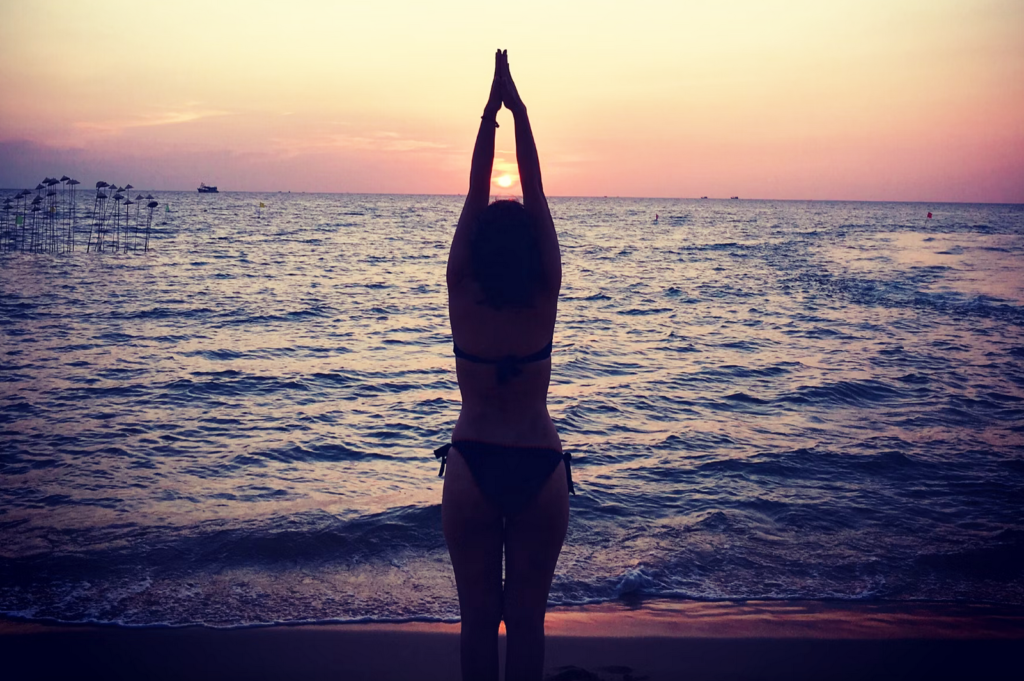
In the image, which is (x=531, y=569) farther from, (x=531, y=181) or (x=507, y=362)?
(x=531, y=181)

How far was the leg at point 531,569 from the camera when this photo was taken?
2830 mm

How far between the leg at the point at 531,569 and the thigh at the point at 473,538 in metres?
0.06

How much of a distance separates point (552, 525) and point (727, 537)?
Result: 4.47m

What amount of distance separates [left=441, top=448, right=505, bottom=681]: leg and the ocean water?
2409mm

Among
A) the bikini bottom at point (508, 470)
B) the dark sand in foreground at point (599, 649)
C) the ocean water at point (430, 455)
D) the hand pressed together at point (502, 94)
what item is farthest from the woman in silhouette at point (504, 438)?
the ocean water at point (430, 455)

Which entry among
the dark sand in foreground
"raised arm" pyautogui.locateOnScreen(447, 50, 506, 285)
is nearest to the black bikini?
"raised arm" pyautogui.locateOnScreen(447, 50, 506, 285)

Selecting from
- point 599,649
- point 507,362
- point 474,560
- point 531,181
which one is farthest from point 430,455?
point 531,181

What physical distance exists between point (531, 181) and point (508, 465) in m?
1.22

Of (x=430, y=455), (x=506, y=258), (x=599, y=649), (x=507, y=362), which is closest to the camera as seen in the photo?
(x=506, y=258)

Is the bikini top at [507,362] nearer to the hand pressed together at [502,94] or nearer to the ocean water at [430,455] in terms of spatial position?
the hand pressed together at [502,94]

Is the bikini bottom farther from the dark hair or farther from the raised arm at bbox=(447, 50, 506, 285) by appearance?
the raised arm at bbox=(447, 50, 506, 285)

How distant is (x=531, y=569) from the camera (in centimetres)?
285

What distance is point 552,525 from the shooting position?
2857 mm

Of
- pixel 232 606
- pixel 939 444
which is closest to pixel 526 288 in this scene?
pixel 232 606
